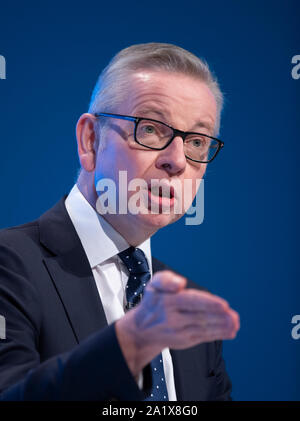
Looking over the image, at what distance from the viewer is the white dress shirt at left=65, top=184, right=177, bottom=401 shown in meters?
1.31

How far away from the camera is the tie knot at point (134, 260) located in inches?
53.8

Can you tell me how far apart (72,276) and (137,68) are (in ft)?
1.79

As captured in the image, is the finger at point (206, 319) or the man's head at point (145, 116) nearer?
the finger at point (206, 319)

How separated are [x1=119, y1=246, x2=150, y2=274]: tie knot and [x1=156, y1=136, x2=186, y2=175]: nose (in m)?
0.23

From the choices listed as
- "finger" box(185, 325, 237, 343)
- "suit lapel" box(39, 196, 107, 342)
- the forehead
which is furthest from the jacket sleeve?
the forehead

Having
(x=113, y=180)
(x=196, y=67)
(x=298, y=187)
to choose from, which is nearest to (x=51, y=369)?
(x=113, y=180)

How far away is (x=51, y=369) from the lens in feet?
2.69

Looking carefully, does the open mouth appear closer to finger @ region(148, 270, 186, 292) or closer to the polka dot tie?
the polka dot tie

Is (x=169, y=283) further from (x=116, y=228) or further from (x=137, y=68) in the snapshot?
(x=137, y=68)

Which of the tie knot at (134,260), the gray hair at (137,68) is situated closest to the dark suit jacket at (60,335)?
the tie knot at (134,260)

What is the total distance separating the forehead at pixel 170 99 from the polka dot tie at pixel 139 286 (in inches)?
13.2

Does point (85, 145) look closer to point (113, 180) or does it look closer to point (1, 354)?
point (113, 180)

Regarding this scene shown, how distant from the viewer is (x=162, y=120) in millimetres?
1320

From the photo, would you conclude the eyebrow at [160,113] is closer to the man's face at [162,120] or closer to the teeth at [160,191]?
the man's face at [162,120]
